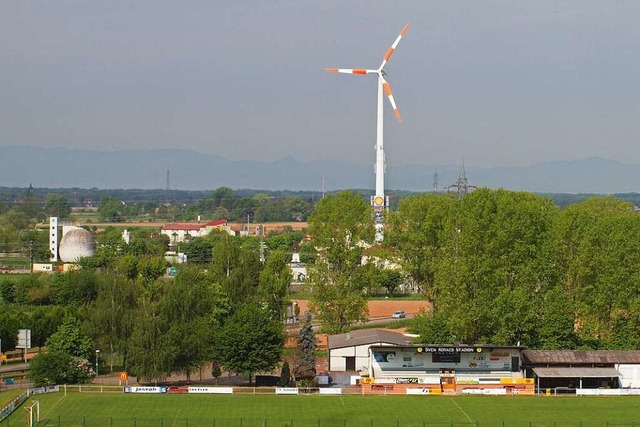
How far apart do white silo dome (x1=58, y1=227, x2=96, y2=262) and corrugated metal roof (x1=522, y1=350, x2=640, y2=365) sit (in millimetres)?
96475

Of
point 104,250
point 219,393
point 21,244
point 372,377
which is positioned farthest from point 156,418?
point 21,244

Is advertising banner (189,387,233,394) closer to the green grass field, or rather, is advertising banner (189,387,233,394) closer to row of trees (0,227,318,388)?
the green grass field

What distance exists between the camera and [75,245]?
6088 inches

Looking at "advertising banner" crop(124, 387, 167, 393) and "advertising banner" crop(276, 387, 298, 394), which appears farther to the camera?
"advertising banner" crop(124, 387, 167, 393)

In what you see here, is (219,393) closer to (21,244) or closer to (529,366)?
(529,366)

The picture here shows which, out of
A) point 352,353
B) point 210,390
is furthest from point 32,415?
point 352,353

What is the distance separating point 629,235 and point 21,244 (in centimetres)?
14179

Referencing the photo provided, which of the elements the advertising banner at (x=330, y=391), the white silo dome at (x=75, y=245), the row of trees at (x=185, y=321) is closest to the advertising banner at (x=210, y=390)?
the row of trees at (x=185, y=321)

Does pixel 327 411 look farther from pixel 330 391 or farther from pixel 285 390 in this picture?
pixel 330 391

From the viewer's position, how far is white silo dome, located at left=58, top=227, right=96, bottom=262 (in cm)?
15375

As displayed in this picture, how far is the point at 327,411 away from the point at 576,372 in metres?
17.7

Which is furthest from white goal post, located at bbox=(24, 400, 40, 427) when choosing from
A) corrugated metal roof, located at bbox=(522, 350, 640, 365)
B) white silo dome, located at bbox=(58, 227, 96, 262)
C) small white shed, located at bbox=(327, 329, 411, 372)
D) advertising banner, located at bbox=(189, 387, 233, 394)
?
white silo dome, located at bbox=(58, 227, 96, 262)

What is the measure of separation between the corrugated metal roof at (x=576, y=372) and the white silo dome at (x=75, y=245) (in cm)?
9801

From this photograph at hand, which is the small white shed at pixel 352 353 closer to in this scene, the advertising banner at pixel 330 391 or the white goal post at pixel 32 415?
the advertising banner at pixel 330 391
